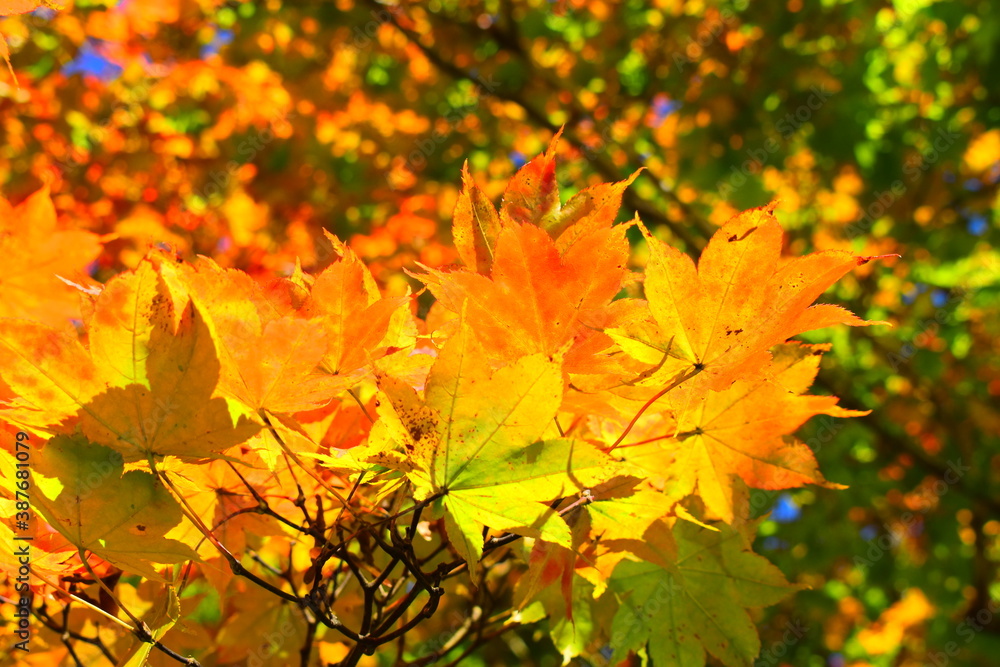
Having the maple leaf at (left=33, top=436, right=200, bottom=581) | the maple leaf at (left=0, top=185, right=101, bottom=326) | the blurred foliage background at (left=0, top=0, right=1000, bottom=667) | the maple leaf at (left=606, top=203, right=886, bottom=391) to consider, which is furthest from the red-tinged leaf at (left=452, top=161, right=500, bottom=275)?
the blurred foliage background at (left=0, top=0, right=1000, bottom=667)

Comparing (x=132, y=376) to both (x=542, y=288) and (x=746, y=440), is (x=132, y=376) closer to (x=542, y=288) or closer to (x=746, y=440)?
(x=542, y=288)

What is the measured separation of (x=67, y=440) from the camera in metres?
0.58

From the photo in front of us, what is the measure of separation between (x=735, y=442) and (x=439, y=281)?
0.35 m

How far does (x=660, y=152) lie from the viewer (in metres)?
4.27

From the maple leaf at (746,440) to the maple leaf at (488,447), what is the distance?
0.20m

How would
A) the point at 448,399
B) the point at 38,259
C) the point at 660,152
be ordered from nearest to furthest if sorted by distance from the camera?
the point at 448,399 → the point at 38,259 → the point at 660,152

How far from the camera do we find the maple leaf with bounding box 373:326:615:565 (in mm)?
562

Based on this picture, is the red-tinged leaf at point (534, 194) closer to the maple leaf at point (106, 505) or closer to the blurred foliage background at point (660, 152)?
the maple leaf at point (106, 505)

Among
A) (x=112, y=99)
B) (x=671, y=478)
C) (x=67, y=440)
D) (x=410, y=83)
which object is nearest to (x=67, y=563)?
(x=67, y=440)

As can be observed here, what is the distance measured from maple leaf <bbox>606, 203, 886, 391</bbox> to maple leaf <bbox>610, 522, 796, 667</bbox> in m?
0.32

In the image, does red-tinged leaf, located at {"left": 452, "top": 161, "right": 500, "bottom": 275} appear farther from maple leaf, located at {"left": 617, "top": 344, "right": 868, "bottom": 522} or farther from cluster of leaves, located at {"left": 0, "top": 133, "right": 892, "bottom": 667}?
A: maple leaf, located at {"left": 617, "top": 344, "right": 868, "bottom": 522}

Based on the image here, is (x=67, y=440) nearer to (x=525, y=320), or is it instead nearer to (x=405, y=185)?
(x=525, y=320)

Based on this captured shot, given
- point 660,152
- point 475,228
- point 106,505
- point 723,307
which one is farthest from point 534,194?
point 660,152

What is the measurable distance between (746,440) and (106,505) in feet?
1.95
